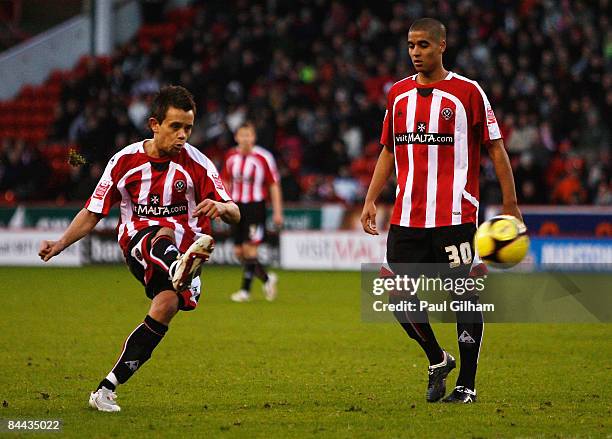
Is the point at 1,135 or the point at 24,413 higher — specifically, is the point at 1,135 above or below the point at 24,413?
above

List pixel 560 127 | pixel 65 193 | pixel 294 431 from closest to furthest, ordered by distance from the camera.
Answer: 1. pixel 294 431
2. pixel 560 127
3. pixel 65 193

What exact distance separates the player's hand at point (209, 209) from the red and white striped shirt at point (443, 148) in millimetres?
1265

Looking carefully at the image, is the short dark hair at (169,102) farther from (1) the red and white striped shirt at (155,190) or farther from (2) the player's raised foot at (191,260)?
(2) the player's raised foot at (191,260)

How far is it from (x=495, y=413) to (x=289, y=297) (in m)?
8.68

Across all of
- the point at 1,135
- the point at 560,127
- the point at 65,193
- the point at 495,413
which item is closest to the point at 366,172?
the point at 560,127

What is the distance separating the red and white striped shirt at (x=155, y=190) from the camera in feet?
22.3

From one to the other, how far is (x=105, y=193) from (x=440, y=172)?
2045mm

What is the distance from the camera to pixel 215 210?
20.8 ft

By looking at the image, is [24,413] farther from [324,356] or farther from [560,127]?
[560,127]

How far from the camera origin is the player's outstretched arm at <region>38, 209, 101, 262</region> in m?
6.52

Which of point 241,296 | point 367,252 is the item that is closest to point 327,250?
point 367,252

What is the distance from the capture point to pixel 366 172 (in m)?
21.9

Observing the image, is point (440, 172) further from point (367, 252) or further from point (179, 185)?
point (367, 252)

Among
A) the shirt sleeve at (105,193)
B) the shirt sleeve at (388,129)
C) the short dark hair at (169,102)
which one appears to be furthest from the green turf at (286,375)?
the short dark hair at (169,102)
